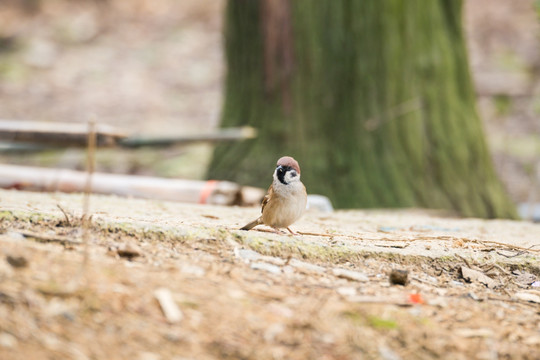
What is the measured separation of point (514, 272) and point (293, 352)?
1.32 metres

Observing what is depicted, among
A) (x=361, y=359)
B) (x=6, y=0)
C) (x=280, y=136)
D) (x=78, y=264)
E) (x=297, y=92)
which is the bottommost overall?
(x=361, y=359)

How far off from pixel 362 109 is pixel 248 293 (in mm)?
3642

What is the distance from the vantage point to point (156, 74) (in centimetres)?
1226

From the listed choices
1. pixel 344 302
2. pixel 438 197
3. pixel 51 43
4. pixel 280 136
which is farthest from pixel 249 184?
pixel 51 43

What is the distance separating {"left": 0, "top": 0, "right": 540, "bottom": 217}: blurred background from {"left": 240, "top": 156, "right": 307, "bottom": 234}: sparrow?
4697 mm

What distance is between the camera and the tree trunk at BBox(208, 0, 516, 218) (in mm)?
5422

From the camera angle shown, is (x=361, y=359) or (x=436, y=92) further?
(x=436, y=92)

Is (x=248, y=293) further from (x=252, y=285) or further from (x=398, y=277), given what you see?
(x=398, y=277)

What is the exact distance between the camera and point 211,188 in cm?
460

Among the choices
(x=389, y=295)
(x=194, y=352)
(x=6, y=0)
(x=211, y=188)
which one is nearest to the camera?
(x=194, y=352)

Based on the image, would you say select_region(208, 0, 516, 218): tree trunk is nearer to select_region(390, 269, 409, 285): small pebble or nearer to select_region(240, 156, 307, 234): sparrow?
select_region(240, 156, 307, 234): sparrow

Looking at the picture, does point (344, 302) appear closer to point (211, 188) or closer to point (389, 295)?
point (389, 295)

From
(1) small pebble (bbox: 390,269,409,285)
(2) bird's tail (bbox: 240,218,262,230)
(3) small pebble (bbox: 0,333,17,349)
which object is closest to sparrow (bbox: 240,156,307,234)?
(2) bird's tail (bbox: 240,218,262,230)

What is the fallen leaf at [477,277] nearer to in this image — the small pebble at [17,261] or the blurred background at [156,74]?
the small pebble at [17,261]
